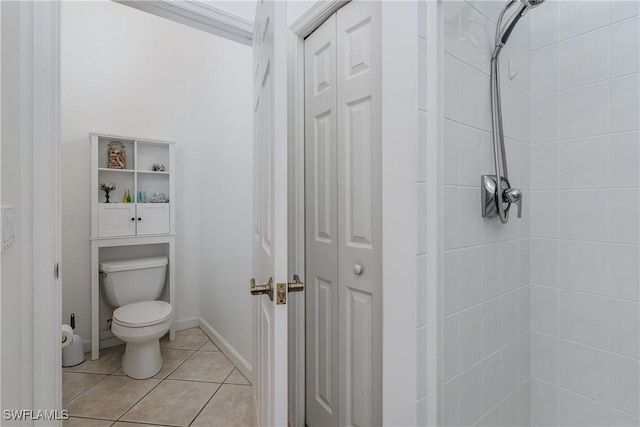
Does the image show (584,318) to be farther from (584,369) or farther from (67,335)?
(67,335)

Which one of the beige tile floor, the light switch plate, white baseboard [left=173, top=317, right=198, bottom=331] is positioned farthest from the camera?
white baseboard [left=173, top=317, right=198, bottom=331]

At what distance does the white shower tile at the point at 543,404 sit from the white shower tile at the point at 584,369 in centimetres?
6

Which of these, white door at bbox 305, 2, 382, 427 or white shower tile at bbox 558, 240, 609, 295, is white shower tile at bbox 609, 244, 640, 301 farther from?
white door at bbox 305, 2, 382, 427

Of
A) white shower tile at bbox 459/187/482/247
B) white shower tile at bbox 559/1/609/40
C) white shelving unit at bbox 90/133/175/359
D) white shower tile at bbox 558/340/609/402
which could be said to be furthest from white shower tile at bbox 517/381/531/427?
white shelving unit at bbox 90/133/175/359

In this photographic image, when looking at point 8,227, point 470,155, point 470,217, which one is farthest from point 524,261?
point 8,227

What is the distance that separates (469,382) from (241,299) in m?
1.41

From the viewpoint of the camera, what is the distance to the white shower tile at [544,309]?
1.20 meters

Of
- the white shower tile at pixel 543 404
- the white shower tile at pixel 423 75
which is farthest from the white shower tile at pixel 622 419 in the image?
the white shower tile at pixel 423 75

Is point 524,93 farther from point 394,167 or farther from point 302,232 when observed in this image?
point 302,232

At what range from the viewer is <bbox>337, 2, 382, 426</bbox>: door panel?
112 centimetres

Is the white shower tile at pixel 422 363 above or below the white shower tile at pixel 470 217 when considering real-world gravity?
below

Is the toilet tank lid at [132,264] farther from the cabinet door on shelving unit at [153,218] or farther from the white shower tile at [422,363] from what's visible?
the white shower tile at [422,363]

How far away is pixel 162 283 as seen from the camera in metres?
2.46

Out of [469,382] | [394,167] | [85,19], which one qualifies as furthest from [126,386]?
[85,19]
